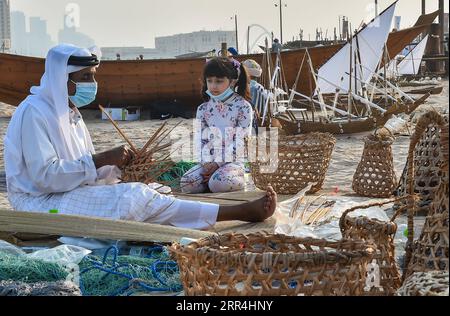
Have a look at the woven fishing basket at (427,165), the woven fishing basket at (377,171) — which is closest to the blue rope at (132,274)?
the woven fishing basket at (427,165)

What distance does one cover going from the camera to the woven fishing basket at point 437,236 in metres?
2.54

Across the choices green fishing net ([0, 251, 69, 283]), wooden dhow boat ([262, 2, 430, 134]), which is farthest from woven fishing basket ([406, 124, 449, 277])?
wooden dhow boat ([262, 2, 430, 134])

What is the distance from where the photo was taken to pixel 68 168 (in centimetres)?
448

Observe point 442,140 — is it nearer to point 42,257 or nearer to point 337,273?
point 337,273

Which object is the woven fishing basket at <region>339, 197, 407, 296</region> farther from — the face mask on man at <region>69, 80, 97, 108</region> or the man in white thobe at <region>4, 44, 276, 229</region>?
the face mask on man at <region>69, 80, 97, 108</region>

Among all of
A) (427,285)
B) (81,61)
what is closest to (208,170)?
(81,61)

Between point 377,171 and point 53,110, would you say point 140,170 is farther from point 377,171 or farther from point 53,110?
point 377,171

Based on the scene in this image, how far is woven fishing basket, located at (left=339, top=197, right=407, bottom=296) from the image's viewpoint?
9.61ft

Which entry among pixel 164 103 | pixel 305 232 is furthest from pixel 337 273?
pixel 164 103

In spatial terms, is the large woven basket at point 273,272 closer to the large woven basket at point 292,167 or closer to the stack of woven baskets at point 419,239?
the stack of woven baskets at point 419,239

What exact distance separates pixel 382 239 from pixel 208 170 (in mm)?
3154
